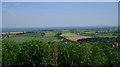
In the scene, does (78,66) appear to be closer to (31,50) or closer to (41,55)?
(41,55)

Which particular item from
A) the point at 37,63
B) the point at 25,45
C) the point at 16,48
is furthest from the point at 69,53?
the point at 16,48

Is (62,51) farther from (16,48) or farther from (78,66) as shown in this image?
(16,48)

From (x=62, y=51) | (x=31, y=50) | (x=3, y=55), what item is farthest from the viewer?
(x=62, y=51)

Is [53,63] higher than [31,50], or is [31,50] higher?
[31,50]

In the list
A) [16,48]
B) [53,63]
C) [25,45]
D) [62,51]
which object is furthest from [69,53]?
[16,48]

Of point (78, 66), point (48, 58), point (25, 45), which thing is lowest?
point (78, 66)

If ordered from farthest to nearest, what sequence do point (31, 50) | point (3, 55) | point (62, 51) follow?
1. point (62, 51)
2. point (31, 50)
3. point (3, 55)

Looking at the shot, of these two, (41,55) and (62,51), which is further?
(62,51)
